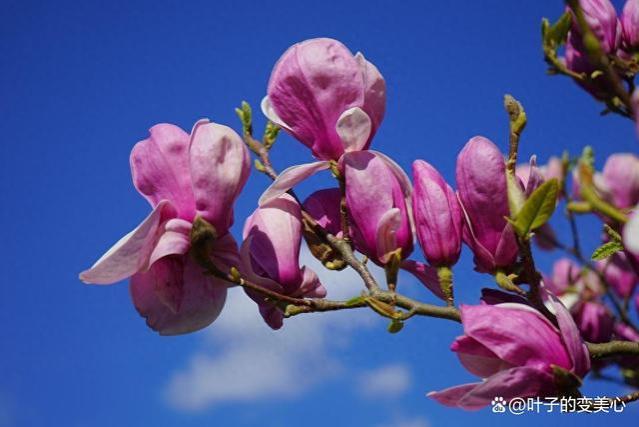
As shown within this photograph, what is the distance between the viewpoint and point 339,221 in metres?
1.10

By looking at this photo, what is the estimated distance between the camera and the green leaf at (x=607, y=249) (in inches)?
43.4

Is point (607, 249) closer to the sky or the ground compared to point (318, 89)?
closer to the ground

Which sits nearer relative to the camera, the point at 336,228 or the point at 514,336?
the point at 514,336

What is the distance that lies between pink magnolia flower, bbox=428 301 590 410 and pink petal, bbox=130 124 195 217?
1.32 feet

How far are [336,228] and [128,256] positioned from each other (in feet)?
0.99

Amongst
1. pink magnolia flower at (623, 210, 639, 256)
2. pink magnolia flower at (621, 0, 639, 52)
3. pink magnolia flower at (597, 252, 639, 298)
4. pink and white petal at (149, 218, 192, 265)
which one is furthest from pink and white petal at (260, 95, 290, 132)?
pink magnolia flower at (597, 252, 639, 298)

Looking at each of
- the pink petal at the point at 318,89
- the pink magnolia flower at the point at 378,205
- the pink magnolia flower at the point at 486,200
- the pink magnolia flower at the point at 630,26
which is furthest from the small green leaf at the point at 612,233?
the pink magnolia flower at the point at 630,26

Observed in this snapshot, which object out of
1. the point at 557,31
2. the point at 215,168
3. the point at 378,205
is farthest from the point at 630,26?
the point at 215,168

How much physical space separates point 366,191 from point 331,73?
0.17m

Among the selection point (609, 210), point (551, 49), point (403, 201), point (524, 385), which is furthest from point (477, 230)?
point (551, 49)

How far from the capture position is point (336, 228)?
1100 mm

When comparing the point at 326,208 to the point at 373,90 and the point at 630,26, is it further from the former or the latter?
the point at 630,26

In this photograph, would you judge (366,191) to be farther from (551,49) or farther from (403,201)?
(551,49)

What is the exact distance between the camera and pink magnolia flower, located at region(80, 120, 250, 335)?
3.22ft
